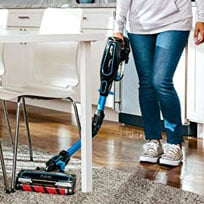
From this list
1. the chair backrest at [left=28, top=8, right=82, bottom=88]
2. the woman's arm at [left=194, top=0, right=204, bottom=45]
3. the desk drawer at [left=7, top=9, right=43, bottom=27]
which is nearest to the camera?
the woman's arm at [left=194, top=0, right=204, bottom=45]

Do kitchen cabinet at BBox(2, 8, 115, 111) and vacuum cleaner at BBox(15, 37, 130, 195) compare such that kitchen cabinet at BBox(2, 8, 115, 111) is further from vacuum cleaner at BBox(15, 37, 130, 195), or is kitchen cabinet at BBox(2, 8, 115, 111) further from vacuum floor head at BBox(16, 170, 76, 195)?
vacuum floor head at BBox(16, 170, 76, 195)

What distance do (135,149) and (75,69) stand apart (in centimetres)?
74

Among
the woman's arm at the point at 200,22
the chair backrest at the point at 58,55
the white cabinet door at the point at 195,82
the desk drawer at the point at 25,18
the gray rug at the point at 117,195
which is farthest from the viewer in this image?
the desk drawer at the point at 25,18

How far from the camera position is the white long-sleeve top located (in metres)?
2.51

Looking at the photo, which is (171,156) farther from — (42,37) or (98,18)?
(98,18)

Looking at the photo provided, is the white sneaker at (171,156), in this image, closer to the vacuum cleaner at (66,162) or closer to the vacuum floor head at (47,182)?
the vacuum cleaner at (66,162)

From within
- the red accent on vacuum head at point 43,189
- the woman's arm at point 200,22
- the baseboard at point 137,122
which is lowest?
the red accent on vacuum head at point 43,189

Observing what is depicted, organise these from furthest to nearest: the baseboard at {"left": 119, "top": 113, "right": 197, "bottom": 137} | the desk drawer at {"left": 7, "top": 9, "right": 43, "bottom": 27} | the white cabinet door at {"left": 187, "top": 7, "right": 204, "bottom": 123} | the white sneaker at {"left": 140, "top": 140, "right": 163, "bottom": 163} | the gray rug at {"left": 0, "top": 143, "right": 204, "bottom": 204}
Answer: the desk drawer at {"left": 7, "top": 9, "right": 43, "bottom": 27}
the baseboard at {"left": 119, "top": 113, "right": 197, "bottom": 137}
the white cabinet door at {"left": 187, "top": 7, "right": 204, "bottom": 123}
the white sneaker at {"left": 140, "top": 140, "right": 163, "bottom": 163}
the gray rug at {"left": 0, "top": 143, "right": 204, "bottom": 204}

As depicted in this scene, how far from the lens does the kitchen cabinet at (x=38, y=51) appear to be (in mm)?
2812

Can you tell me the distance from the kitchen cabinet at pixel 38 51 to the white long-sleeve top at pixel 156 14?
396mm

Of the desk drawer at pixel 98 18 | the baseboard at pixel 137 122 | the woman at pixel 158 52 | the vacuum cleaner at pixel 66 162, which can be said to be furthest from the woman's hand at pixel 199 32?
the desk drawer at pixel 98 18

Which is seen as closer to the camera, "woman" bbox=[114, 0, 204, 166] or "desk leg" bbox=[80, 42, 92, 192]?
"desk leg" bbox=[80, 42, 92, 192]

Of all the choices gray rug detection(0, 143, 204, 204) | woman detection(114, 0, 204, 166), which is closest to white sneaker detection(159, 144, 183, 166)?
woman detection(114, 0, 204, 166)

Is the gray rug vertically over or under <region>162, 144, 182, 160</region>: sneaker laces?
under
